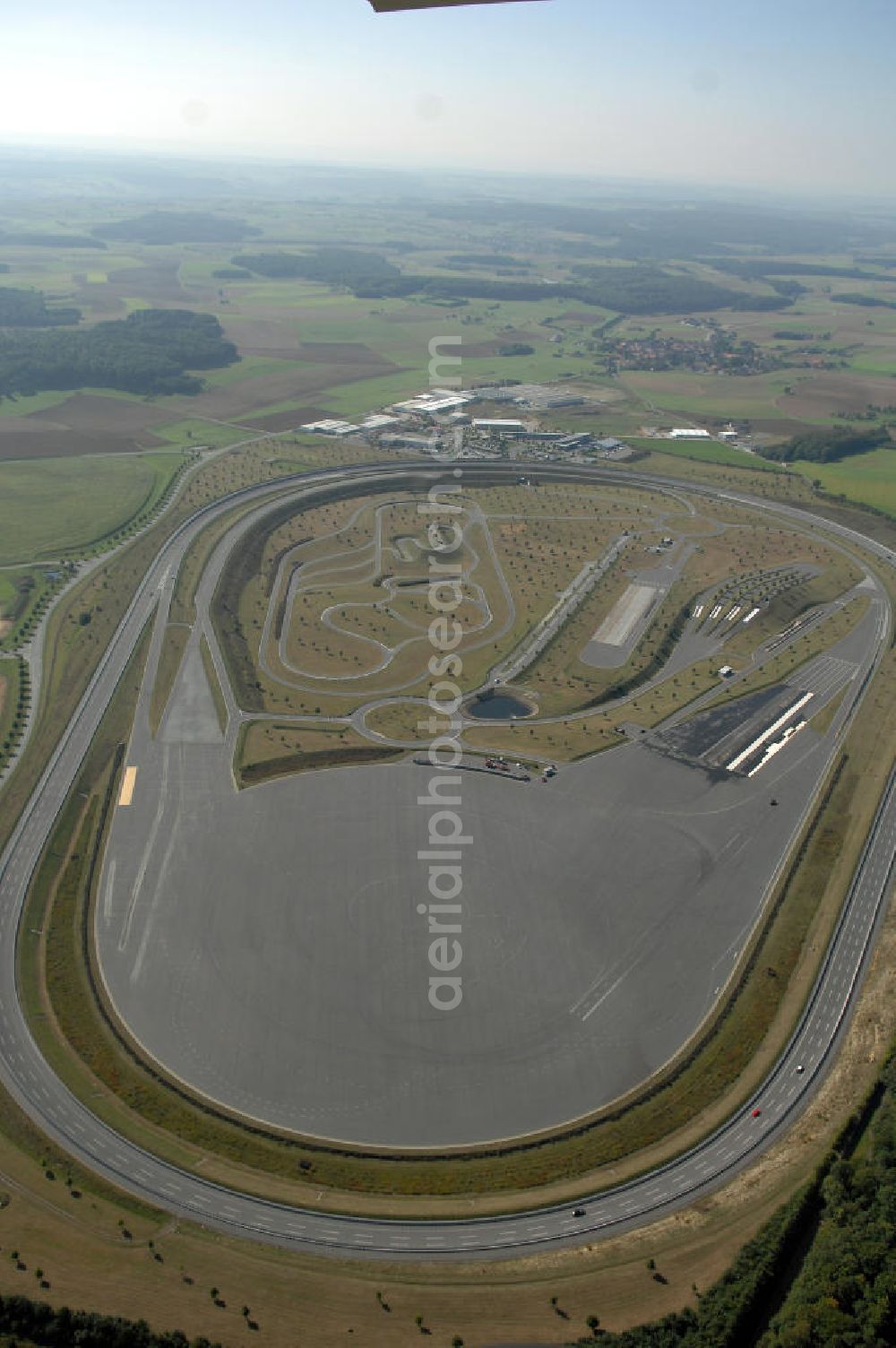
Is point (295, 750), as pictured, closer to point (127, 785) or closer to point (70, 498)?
point (127, 785)

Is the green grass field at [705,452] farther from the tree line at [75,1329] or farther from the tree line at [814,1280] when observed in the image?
the tree line at [75,1329]

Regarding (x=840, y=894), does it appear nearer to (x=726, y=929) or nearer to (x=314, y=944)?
(x=726, y=929)

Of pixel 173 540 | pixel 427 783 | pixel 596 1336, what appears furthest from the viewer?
pixel 173 540

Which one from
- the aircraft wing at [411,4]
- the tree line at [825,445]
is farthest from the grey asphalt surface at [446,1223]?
the tree line at [825,445]

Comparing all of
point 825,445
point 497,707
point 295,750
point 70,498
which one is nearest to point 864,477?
point 825,445

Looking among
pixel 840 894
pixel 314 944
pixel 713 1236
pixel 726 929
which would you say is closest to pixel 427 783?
pixel 314 944

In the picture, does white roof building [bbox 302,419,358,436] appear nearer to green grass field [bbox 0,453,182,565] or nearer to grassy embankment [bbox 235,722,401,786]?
green grass field [bbox 0,453,182,565]

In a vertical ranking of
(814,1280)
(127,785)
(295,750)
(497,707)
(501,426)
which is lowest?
(814,1280)
